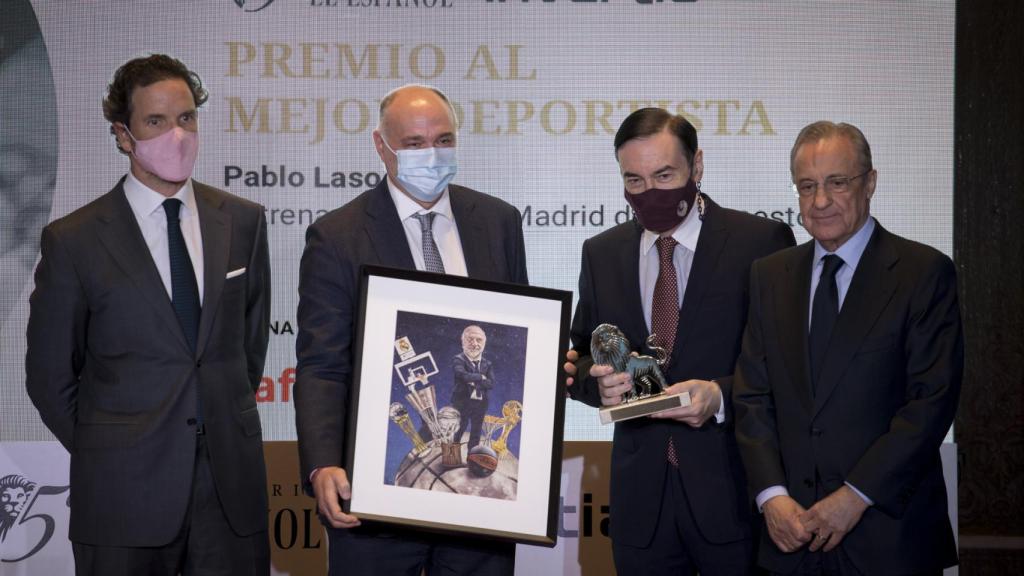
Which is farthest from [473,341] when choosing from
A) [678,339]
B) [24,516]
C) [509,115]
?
[24,516]

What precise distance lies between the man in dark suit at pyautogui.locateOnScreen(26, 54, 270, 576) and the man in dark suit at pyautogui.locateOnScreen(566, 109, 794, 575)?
99 centimetres

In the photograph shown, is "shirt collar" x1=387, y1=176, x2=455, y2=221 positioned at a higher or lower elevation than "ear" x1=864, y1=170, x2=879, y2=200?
lower

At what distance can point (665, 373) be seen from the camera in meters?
2.82

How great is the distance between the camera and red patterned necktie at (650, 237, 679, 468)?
2834 mm

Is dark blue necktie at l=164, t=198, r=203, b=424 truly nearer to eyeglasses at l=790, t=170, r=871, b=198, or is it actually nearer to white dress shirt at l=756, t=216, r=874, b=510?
white dress shirt at l=756, t=216, r=874, b=510

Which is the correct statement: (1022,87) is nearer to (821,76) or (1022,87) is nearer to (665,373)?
(821,76)

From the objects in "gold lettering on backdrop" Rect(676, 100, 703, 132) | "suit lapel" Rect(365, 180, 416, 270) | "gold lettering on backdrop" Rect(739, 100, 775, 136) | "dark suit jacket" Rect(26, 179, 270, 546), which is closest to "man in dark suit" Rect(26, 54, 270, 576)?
"dark suit jacket" Rect(26, 179, 270, 546)

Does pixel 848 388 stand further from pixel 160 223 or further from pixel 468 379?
pixel 160 223

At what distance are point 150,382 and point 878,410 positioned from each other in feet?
6.23

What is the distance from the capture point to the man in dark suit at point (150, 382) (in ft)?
9.46

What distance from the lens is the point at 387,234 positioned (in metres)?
2.73

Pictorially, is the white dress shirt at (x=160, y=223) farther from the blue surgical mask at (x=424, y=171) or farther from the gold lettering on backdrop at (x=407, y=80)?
the gold lettering on backdrop at (x=407, y=80)

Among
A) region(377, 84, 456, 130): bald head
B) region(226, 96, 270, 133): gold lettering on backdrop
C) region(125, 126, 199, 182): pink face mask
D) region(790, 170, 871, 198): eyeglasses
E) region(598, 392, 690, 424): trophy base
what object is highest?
region(226, 96, 270, 133): gold lettering on backdrop

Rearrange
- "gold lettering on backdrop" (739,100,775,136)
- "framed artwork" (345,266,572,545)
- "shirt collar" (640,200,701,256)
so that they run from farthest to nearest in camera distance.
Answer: "gold lettering on backdrop" (739,100,775,136), "shirt collar" (640,200,701,256), "framed artwork" (345,266,572,545)
